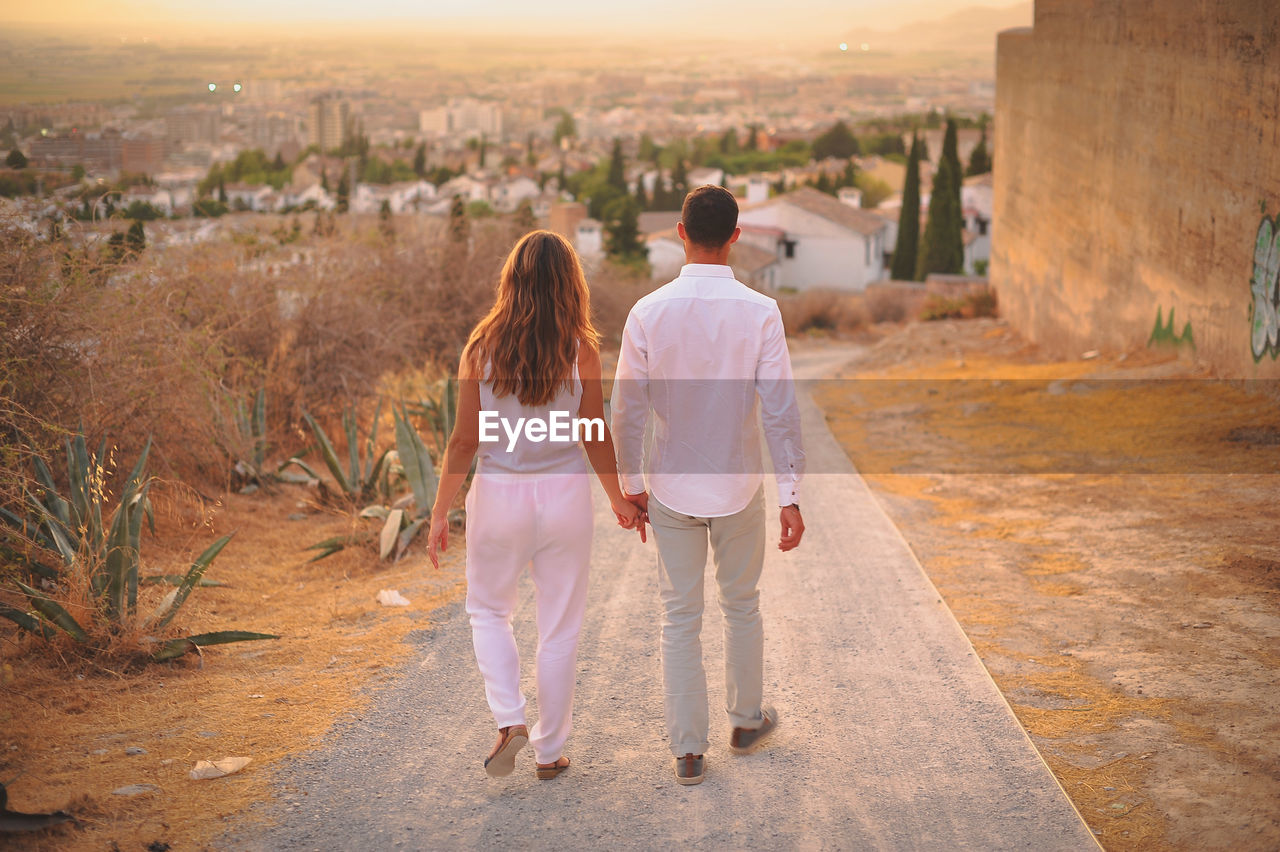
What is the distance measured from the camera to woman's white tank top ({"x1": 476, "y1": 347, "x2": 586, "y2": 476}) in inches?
152

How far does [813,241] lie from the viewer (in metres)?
65.2

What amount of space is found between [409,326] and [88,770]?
Result: 11.2 meters

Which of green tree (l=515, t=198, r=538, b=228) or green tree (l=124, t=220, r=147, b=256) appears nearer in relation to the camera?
green tree (l=124, t=220, r=147, b=256)

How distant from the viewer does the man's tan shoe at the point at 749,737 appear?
169 inches

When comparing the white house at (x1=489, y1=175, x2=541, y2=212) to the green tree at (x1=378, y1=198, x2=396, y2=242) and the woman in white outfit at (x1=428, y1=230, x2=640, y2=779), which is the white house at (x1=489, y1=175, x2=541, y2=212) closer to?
the green tree at (x1=378, y1=198, x2=396, y2=242)

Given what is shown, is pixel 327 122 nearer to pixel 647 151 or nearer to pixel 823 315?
pixel 823 315

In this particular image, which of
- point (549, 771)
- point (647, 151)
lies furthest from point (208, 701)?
point (647, 151)

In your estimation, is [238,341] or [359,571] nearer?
[359,571]

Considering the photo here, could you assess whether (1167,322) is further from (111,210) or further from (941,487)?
(111,210)

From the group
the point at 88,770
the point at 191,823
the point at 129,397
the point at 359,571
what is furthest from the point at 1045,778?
the point at 129,397

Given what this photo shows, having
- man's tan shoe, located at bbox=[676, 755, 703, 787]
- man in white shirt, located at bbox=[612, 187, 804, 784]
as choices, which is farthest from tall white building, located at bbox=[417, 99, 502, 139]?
man's tan shoe, located at bbox=[676, 755, 703, 787]

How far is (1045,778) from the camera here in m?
4.06

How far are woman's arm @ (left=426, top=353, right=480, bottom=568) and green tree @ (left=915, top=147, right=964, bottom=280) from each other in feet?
158

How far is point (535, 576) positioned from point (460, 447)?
22.0 inches
